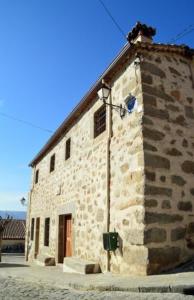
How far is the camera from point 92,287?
494 centimetres

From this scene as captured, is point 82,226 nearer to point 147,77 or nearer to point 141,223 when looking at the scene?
point 141,223

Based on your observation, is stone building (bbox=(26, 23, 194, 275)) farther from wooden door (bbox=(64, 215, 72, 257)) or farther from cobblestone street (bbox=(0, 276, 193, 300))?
cobblestone street (bbox=(0, 276, 193, 300))

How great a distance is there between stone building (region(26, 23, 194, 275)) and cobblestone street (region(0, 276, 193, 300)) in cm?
119

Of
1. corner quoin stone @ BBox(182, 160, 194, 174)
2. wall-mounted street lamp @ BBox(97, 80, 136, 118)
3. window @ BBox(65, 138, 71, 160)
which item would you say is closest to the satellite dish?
wall-mounted street lamp @ BBox(97, 80, 136, 118)

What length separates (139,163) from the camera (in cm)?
604

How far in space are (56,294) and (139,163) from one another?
268cm

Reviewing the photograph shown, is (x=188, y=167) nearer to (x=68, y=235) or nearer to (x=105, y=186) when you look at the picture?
(x=105, y=186)

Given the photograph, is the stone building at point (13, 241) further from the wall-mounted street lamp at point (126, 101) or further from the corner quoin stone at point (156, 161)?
the corner quoin stone at point (156, 161)

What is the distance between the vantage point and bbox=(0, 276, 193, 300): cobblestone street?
4.12 metres

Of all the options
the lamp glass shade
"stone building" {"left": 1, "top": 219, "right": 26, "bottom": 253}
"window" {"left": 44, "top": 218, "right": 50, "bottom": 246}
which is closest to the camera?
the lamp glass shade

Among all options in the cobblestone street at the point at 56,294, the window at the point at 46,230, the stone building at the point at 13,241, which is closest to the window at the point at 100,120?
the cobblestone street at the point at 56,294

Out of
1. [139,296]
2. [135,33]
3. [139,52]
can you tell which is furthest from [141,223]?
[135,33]

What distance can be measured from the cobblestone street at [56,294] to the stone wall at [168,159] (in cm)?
124

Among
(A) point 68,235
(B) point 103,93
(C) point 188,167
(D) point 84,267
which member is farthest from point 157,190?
(A) point 68,235
